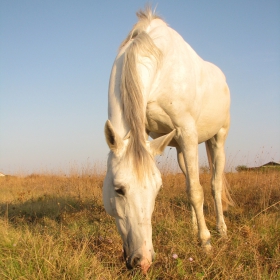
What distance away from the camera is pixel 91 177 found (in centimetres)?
861

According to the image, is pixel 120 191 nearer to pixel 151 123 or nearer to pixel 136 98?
pixel 136 98

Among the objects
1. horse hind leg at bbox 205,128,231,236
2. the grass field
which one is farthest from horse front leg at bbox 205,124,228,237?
the grass field

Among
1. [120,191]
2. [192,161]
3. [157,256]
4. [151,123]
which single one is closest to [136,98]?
[151,123]

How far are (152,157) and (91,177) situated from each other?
635cm

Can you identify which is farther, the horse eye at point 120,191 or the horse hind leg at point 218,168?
the horse hind leg at point 218,168

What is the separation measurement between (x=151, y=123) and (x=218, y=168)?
6.74 feet

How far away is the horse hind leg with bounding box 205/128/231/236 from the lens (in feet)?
15.7

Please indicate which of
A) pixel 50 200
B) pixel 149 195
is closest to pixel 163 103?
pixel 149 195

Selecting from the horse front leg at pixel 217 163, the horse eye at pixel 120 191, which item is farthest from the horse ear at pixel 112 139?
the horse front leg at pixel 217 163

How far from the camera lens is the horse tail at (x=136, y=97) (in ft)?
7.80

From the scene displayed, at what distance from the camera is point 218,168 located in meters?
5.05

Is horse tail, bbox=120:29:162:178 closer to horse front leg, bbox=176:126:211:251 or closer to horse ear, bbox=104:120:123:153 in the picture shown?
horse ear, bbox=104:120:123:153

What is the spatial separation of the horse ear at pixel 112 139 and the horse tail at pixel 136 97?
10 centimetres

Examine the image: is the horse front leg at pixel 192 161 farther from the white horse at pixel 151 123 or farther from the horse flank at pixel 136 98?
the horse flank at pixel 136 98
